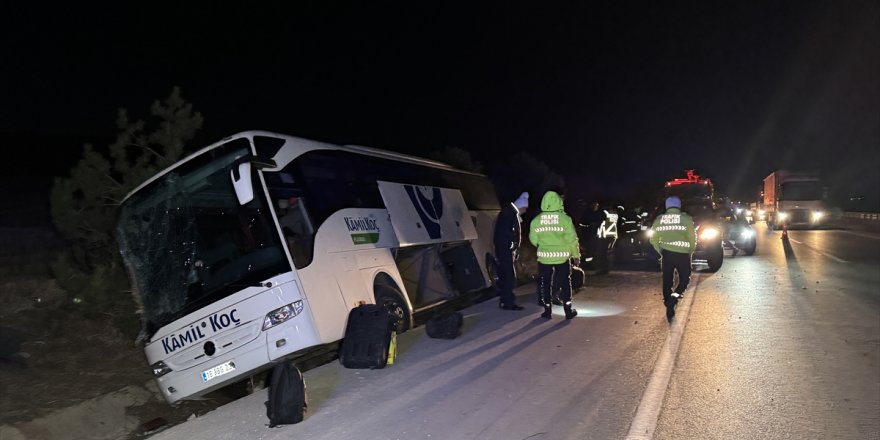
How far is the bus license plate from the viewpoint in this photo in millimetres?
6359

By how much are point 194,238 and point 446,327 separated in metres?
3.44

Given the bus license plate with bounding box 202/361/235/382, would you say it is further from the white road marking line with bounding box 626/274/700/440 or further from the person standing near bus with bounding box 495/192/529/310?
the person standing near bus with bounding box 495/192/529/310

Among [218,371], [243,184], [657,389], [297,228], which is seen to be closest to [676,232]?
[657,389]

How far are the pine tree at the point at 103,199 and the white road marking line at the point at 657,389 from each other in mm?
6827

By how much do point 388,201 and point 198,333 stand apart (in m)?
3.77

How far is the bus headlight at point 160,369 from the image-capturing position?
6695mm

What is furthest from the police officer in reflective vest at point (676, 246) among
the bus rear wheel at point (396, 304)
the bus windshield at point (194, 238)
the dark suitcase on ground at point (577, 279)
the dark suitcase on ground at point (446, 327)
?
the bus windshield at point (194, 238)

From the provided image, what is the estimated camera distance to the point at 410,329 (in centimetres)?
896

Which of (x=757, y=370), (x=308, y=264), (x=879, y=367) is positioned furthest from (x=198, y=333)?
(x=879, y=367)

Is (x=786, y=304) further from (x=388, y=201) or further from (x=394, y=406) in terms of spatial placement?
(x=394, y=406)

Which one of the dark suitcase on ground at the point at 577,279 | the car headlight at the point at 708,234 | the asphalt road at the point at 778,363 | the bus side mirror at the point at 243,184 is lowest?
the asphalt road at the point at 778,363

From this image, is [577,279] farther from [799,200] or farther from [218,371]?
[799,200]

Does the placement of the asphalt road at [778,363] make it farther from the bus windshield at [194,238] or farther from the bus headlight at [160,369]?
the bus headlight at [160,369]

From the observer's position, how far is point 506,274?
10.6 m
